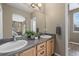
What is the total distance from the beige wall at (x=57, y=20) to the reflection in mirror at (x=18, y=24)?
41cm

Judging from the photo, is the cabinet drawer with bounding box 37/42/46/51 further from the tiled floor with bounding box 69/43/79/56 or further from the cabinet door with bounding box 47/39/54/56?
the tiled floor with bounding box 69/43/79/56

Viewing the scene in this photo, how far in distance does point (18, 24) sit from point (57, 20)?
2.05 ft

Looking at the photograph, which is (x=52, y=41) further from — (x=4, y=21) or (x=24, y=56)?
(x=4, y=21)

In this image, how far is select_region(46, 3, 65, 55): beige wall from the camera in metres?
1.83

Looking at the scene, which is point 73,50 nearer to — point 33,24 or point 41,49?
point 41,49

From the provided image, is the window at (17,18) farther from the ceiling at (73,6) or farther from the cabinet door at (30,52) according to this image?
the ceiling at (73,6)

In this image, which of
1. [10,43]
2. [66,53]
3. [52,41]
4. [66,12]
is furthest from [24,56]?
[66,12]

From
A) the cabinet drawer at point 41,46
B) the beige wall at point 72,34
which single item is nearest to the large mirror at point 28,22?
the cabinet drawer at point 41,46

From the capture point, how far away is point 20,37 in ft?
5.89

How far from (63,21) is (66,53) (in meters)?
0.52

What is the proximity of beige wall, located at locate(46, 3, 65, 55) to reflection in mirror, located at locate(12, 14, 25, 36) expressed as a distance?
406mm

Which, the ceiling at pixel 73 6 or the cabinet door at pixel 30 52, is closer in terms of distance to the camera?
the cabinet door at pixel 30 52

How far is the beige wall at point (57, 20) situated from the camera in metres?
1.83

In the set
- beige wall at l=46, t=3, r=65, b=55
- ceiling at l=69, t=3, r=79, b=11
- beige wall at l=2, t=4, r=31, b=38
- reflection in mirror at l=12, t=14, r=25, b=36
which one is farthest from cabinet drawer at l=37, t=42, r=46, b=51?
ceiling at l=69, t=3, r=79, b=11
